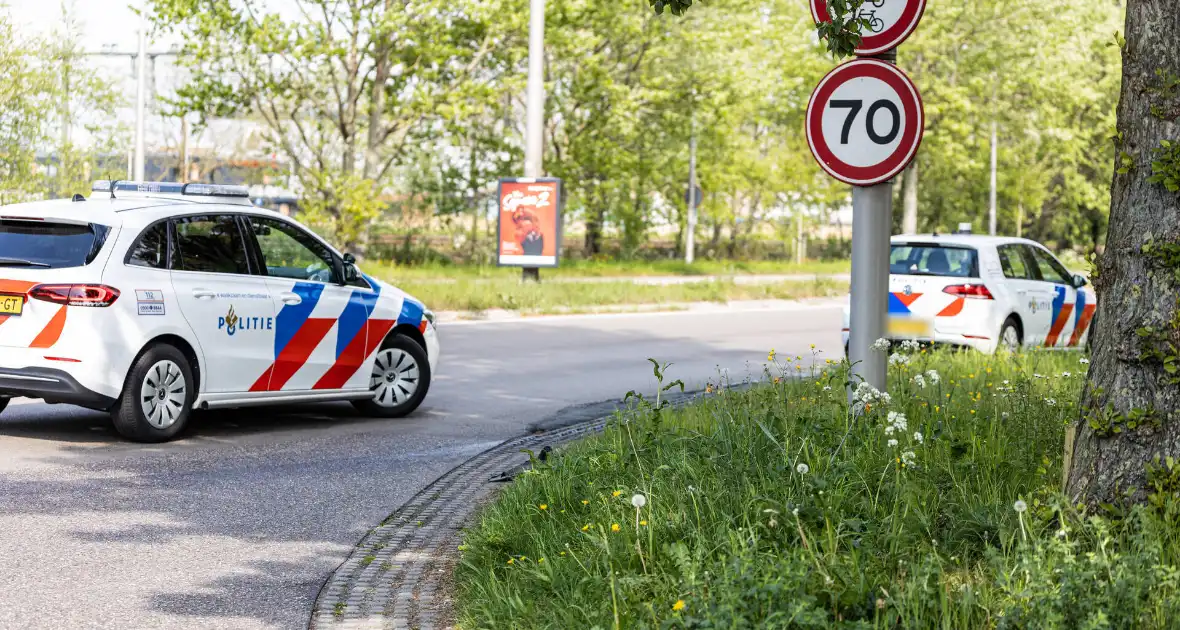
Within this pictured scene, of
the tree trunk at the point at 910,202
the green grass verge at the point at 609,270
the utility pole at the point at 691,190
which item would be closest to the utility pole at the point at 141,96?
the green grass verge at the point at 609,270

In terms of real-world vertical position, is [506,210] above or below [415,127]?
below

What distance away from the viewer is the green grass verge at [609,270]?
95.6 feet

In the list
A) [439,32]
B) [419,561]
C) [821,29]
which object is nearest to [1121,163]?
[821,29]

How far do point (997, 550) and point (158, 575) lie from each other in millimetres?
3324

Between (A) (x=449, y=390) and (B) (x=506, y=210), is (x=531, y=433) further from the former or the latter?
(B) (x=506, y=210)

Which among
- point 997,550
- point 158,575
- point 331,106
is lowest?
point 158,575

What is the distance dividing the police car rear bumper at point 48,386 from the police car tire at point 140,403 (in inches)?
6.3

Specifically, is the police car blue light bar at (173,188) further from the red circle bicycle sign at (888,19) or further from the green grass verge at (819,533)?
the red circle bicycle sign at (888,19)

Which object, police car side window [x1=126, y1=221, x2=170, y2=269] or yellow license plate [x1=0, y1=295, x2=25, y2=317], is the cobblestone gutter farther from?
yellow license plate [x1=0, y1=295, x2=25, y2=317]

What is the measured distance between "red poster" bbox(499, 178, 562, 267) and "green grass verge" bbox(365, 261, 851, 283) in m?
0.52

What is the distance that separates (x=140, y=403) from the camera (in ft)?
28.9

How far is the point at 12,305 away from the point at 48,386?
1.78 ft

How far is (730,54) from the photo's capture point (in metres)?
37.6

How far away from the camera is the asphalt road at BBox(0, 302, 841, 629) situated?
5457 millimetres
